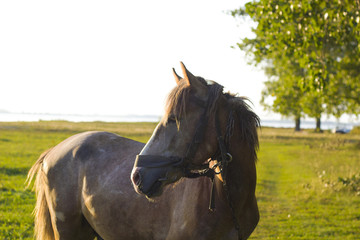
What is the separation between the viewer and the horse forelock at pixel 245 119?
3213mm

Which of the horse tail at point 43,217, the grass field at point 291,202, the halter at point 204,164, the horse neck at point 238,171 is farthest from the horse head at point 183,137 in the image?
the horse tail at point 43,217

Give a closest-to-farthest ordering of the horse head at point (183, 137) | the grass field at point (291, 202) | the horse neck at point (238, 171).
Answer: the horse head at point (183, 137)
the horse neck at point (238, 171)
the grass field at point (291, 202)

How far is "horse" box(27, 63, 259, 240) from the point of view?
9.66 ft

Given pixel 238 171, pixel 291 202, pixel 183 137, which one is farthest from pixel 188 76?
pixel 291 202

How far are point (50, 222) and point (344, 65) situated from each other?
13198mm

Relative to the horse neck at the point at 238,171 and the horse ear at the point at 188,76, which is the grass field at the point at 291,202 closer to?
the horse neck at the point at 238,171

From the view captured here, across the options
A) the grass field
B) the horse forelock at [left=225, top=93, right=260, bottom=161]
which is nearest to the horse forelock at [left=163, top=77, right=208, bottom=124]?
the horse forelock at [left=225, top=93, right=260, bottom=161]

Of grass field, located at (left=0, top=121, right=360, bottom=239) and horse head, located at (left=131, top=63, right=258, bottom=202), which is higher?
horse head, located at (left=131, top=63, right=258, bottom=202)

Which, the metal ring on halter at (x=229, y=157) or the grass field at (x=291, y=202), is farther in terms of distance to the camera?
the grass field at (x=291, y=202)

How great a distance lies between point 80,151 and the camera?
4.38 meters

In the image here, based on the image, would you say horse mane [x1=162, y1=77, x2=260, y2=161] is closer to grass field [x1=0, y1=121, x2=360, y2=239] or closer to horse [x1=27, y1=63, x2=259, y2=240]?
horse [x1=27, y1=63, x2=259, y2=240]

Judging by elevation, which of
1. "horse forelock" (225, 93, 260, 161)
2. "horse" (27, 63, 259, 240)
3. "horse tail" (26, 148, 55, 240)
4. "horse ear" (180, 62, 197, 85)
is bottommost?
"horse tail" (26, 148, 55, 240)

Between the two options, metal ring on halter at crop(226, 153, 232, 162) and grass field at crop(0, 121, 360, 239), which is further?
grass field at crop(0, 121, 360, 239)

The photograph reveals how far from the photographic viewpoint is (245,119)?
10.6ft
